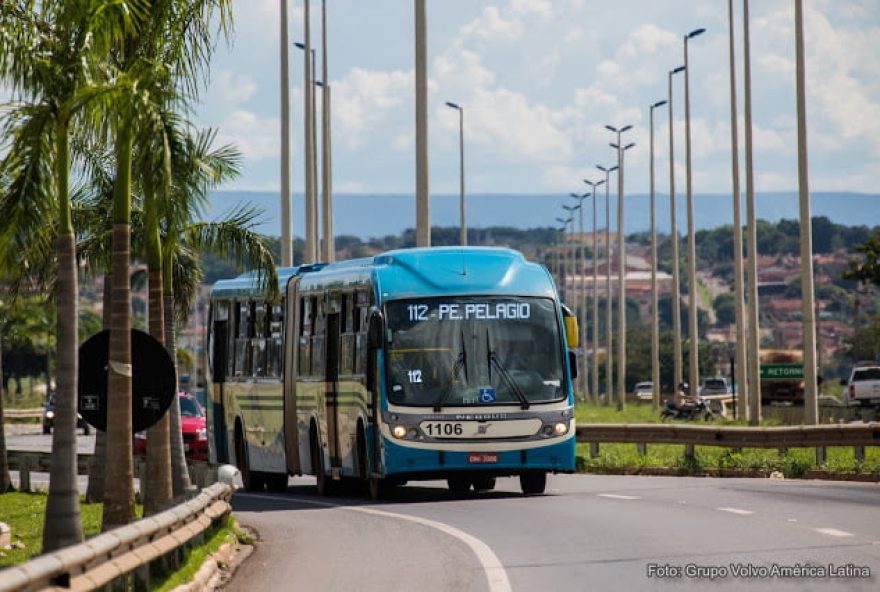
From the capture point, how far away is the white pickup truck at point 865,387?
75.2 metres

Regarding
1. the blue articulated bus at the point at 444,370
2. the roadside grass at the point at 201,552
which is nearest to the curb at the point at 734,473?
the blue articulated bus at the point at 444,370

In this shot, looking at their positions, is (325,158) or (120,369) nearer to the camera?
(120,369)

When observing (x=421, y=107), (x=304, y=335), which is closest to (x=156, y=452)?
(x=304, y=335)

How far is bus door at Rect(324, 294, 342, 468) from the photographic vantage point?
99.0 ft

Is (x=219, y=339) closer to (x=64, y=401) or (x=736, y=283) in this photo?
(x=64, y=401)

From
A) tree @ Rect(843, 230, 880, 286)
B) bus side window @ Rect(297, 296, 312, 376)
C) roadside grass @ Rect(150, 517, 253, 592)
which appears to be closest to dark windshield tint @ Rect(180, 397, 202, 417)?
bus side window @ Rect(297, 296, 312, 376)

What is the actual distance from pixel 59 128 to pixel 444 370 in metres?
9.37

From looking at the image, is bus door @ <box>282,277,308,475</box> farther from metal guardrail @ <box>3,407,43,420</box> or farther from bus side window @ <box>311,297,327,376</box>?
metal guardrail @ <box>3,407,43,420</box>

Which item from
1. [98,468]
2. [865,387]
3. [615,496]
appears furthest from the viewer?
[865,387]

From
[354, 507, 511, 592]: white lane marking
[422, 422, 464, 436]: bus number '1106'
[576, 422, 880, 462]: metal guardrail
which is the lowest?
[354, 507, 511, 592]: white lane marking

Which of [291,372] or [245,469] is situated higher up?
[291,372]

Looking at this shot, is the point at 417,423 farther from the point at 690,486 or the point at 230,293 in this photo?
the point at 230,293

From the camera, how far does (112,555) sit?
44.8 ft

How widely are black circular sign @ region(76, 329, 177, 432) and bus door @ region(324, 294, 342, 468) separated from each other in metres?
10.1
